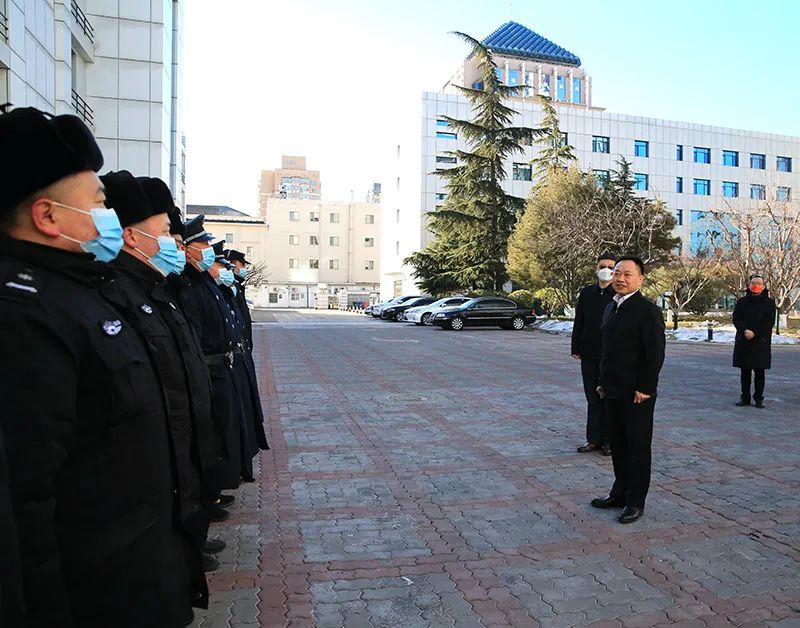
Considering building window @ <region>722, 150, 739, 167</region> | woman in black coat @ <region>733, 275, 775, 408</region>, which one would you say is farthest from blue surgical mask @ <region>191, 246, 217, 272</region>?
building window @ <region>722, 150, 739, 167</region>

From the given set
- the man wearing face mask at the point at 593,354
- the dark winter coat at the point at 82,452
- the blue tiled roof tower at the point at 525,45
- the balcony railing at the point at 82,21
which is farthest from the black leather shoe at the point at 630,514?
the blue tiled roof tower at the point at 525,45

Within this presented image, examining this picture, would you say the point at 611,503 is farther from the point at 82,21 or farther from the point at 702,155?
the point at 702,155

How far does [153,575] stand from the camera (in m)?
1.96

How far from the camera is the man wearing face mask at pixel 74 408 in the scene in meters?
1.60

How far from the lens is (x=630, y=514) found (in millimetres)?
4555

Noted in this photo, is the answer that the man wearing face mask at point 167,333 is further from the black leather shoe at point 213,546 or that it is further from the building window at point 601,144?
the building window at point 601,144

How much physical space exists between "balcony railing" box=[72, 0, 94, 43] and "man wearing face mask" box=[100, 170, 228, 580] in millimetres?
17754

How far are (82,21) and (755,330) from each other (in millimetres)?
19073

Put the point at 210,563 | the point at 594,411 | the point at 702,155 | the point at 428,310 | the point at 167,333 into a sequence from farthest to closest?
the point at 702,155, the point at 428,310, the point at 594,411, the point at 210,563, the point at 167,333

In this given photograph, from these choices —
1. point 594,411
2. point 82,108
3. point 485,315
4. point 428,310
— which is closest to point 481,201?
point 428,310

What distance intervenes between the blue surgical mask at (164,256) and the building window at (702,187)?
203 ft

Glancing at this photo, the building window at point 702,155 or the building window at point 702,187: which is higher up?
the building window at point 702,155

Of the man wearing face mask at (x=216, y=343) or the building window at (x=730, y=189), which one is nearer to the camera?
the man wearing face mask at (x=216, y=343)

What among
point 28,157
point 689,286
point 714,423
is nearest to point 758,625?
point 28,157
